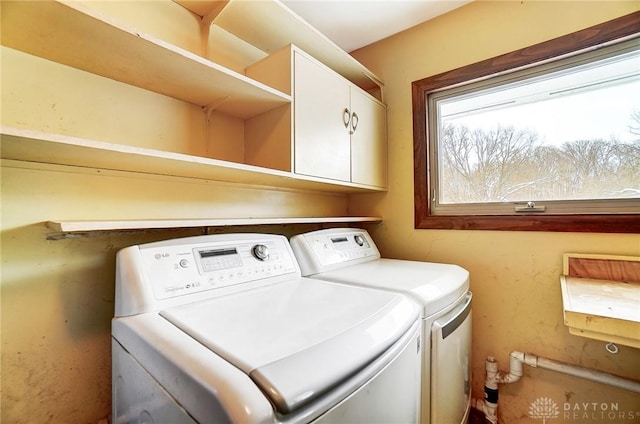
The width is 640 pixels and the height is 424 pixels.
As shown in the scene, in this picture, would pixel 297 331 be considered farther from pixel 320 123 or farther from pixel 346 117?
pixel 346 117

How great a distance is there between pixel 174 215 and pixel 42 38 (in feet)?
2.13

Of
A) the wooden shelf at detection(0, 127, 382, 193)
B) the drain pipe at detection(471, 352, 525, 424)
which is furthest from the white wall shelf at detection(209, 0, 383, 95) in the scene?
the drain pipe at detection(471, 352, 525, 424)

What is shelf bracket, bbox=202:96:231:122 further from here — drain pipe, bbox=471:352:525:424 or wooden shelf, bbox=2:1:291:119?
drain pipe, bbox=471:352:525:424

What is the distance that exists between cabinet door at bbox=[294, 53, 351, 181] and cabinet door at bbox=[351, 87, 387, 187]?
7cm

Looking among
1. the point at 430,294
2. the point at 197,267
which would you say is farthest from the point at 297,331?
the point at 430,294

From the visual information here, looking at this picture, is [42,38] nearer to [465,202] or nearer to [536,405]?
[465,202]

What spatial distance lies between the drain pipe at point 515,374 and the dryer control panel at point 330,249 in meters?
0.83

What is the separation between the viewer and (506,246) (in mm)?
1476

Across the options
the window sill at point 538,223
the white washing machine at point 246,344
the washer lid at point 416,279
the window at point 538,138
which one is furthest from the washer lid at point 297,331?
the window at point 538,138

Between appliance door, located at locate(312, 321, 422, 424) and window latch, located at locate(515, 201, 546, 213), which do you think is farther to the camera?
window latch, located at locate(515, 201, 546, 213)

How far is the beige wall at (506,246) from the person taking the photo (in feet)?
4.16

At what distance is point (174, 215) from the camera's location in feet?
3.81

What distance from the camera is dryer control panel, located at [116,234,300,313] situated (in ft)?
2.67

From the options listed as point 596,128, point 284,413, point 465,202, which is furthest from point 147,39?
point 596,128
